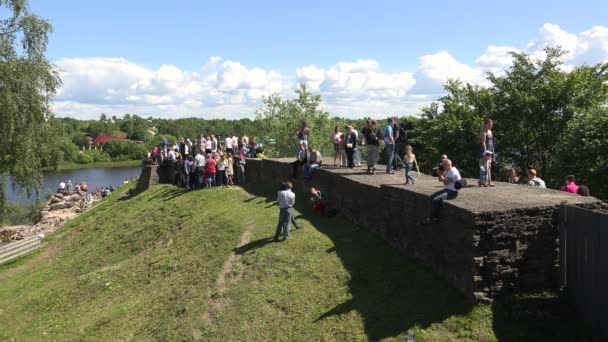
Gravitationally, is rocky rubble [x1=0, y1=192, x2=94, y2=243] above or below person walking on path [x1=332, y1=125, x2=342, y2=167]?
below

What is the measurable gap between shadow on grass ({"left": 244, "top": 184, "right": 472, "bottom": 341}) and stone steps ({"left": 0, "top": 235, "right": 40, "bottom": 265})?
55.5ft

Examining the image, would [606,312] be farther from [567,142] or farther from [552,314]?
[567,142]

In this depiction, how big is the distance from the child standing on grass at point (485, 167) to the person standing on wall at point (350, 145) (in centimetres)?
555

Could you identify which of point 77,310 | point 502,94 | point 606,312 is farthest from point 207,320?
point 502,94

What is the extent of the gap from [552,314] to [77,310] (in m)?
11.6

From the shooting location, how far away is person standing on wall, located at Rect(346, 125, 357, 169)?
16.2 m

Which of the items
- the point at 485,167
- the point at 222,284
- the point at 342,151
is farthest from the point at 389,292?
the point at 342,151

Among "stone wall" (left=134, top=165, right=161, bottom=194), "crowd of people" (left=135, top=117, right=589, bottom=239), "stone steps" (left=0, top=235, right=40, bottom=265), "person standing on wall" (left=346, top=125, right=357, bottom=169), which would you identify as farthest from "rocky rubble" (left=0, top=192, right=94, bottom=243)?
"person standing on wall" (left=346, top=125, right=357, bottom=169)

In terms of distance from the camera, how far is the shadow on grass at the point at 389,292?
29.0ft

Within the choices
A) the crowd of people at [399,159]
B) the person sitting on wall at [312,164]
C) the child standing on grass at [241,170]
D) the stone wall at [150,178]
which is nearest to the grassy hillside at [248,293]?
the person sitting on wall at [312,164]

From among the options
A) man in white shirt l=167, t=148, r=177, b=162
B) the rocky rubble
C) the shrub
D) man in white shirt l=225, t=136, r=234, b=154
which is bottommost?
the rocky rubble

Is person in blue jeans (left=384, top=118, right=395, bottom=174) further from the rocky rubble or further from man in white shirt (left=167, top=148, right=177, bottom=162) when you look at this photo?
the rocky rubble

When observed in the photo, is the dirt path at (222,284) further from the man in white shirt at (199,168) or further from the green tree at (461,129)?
the green tree at (461,129)

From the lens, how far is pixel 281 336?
31.9 ft
